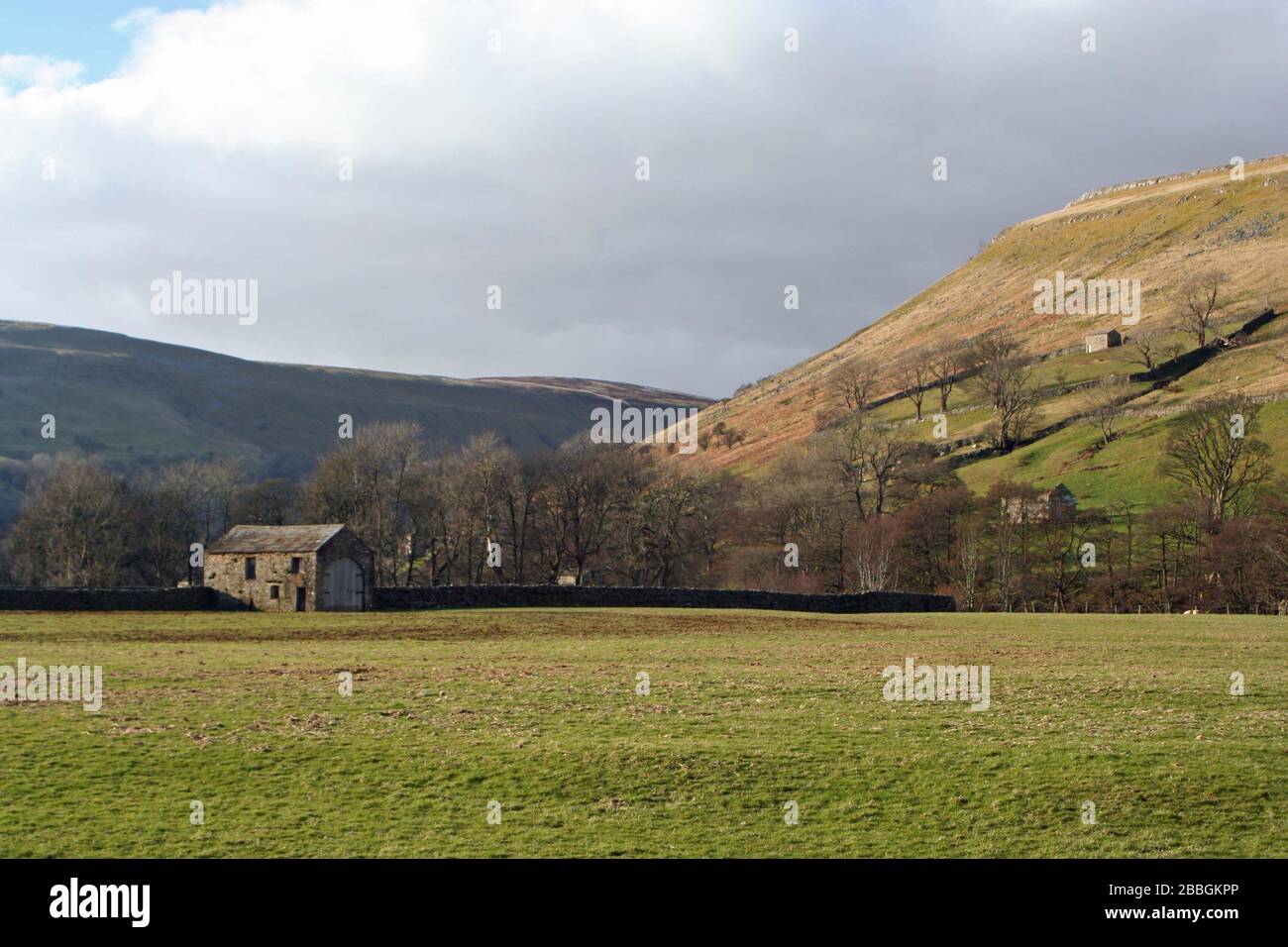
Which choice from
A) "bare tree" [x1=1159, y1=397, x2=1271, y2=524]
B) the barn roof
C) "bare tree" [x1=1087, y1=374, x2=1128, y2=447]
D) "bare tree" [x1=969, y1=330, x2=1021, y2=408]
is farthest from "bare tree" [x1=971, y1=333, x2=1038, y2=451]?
the barn roof

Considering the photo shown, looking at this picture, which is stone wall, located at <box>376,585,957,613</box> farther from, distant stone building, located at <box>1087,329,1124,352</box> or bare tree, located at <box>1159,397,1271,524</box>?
distant stone building, located at <box>1087,329,1124,352</box>

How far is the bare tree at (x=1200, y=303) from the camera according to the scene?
507 ft

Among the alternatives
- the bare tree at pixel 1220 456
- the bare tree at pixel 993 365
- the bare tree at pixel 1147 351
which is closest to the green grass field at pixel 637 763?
the bare tree at pixel 1220 456

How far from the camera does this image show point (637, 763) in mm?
20188

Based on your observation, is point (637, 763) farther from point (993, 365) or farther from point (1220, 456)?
point (993, 365)

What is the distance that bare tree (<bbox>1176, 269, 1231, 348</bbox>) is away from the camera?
15450 centimetres

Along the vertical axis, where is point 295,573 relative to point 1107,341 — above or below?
below

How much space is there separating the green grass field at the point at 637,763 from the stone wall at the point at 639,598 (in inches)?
1399

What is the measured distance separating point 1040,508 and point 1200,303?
8188 cm

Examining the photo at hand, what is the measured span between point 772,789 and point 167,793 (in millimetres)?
9651

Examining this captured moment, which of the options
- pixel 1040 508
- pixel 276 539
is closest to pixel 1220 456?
pixel 1040 508

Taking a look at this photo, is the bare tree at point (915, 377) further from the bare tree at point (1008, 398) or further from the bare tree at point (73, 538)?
the bare tree at point (73, 538)
